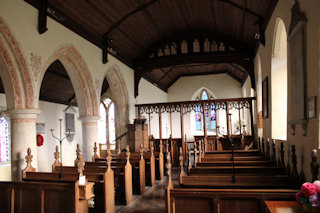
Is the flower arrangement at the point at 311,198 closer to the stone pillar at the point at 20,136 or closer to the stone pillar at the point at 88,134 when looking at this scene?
the stone pillar at the point at 20,136

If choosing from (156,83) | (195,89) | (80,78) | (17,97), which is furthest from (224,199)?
(195,89)

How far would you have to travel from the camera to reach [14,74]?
18.0 feet

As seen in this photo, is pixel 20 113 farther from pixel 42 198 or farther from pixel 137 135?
pixel 137 135

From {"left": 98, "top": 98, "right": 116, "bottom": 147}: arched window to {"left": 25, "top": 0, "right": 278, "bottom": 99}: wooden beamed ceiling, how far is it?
246 cm

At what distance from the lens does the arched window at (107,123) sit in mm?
12945

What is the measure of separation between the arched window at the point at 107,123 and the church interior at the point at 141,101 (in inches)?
1.8

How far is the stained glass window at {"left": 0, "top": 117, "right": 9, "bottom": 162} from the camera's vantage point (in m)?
8.79

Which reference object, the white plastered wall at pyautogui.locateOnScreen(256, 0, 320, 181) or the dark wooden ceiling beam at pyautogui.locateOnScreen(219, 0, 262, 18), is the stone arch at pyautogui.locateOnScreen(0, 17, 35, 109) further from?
the dark wooden ceiling beam at pyautogui.locateOnScreen(219, 0, 262, 18)

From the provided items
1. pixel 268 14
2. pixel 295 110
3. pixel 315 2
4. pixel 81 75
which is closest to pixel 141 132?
pixel 81 75

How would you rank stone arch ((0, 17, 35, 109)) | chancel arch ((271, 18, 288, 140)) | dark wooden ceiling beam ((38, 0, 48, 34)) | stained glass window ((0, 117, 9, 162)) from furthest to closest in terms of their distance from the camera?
stained glass window ((0, 117, 9, 162)) < chancel arch ((271, 18, 288, 140)) < dark wooden ceiling beam ((38, 0, 48, 34)) < stone arch ((0, 17, 35, 109))

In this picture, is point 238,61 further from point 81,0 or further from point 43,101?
point 43,101

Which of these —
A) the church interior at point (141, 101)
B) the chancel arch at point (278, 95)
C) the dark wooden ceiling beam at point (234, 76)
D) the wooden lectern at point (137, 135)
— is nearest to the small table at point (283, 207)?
the church interior at point (141, 101)

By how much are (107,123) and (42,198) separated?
9.11 metres

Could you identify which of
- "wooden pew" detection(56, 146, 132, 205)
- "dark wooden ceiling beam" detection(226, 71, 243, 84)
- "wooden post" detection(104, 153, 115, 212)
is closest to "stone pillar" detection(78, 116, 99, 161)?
"wooden pew" detection(56, 146, 132, 205)
